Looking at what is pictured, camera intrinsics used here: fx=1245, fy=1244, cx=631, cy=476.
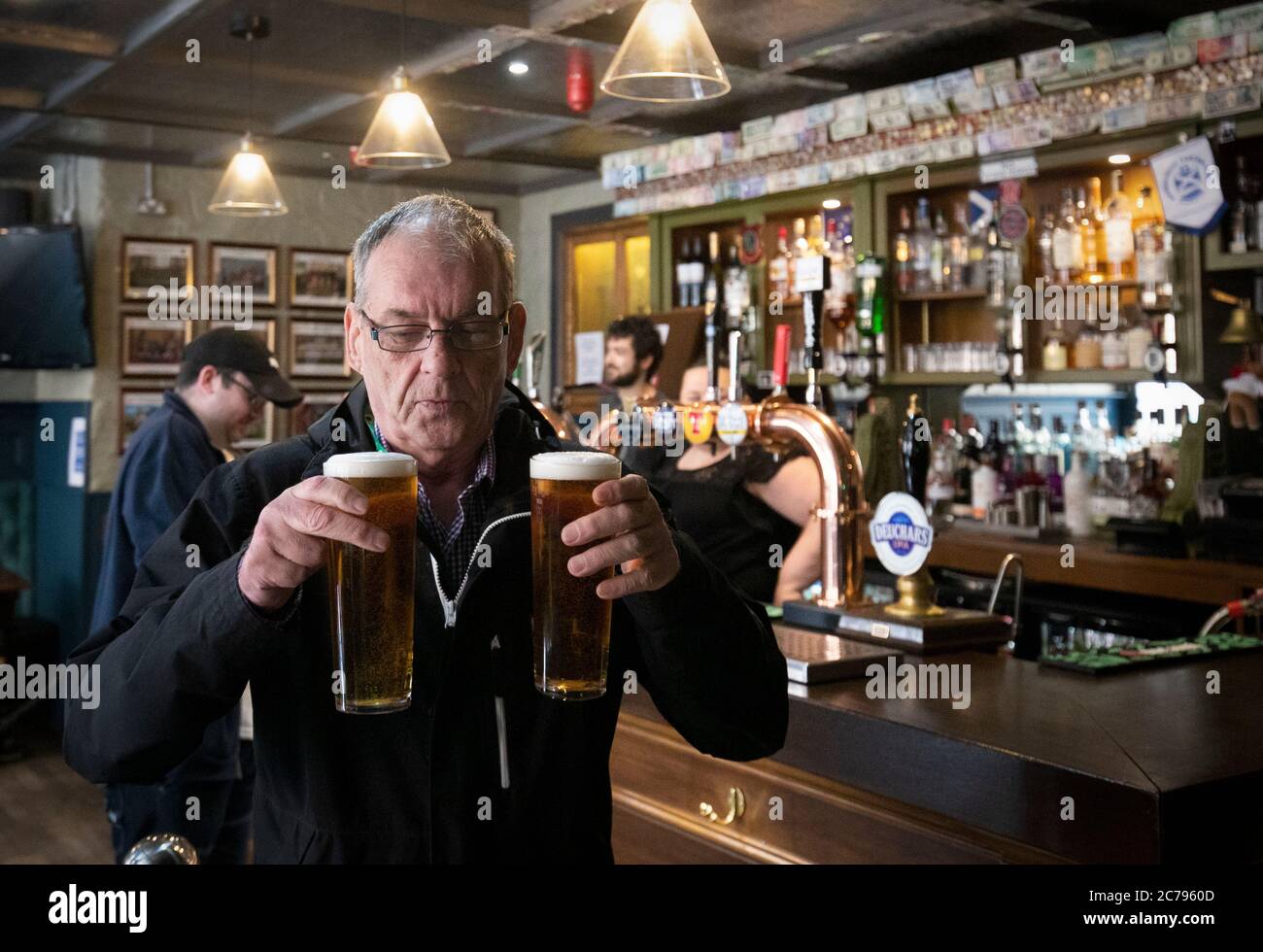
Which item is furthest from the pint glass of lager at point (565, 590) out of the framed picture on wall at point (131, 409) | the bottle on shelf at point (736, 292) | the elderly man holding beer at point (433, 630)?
the framed picture on wall at point (131, 409)

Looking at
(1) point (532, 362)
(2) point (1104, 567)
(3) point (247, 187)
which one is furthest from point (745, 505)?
(3) point (247, 187)

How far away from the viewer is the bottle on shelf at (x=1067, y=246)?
482cm

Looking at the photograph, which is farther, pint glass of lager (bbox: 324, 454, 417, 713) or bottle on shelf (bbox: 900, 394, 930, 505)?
bottle on shelf (bbox: 900, 394, 930, 505)

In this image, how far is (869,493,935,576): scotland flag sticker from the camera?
7.69ft

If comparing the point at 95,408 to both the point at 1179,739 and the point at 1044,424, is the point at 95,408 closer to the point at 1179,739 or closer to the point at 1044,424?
the point at 1044,424

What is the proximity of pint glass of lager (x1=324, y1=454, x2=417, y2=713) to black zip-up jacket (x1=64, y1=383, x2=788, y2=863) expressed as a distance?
139 millimetres

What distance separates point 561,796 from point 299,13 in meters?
3.83

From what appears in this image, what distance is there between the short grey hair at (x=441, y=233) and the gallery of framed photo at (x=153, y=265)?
20.4 ft

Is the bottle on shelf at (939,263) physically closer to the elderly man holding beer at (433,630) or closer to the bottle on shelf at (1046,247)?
the bottle on shelf at (1046,247)

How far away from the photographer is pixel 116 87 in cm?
562

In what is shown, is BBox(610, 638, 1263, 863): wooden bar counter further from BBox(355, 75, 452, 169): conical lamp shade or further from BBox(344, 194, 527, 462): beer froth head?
BBox(355, 75, 452, 169): conical lamp shade

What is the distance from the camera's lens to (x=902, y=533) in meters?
2.37

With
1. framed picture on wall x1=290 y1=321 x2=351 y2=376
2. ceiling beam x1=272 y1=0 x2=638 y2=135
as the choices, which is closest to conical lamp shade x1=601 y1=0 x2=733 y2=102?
ceiling beam x1=272 y1=0 x2=638 y2=135

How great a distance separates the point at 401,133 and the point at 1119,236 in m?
2.71
